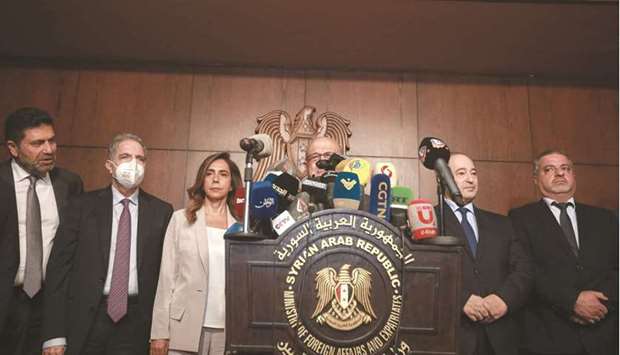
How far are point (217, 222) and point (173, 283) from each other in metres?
0.39

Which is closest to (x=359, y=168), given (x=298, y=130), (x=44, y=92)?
(x=298, y=130)

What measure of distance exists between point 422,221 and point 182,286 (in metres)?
1.36

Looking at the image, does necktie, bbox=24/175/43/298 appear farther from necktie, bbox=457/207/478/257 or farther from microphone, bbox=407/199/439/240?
necktie, bbox=457/207/478/257

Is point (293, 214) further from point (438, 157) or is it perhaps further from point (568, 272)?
point (568, 272)

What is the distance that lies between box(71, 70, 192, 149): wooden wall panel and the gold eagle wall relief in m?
0.63

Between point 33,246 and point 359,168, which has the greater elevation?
point 359,168

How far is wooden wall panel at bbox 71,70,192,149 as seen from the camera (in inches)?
169

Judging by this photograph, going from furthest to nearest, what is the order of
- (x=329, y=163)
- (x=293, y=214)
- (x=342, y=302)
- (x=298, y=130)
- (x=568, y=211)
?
1. (x=298, y=130)
2. (x=568, y=211)
3. (x=329, y=163)
4. (x=293, y=214)
5. (x=342, y=302)

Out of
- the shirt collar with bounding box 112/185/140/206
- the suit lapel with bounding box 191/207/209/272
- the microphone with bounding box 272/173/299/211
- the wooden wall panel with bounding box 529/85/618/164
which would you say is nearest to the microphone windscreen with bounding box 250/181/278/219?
the microphone with bounding box 272/173/299/211

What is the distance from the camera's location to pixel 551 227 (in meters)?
3.11

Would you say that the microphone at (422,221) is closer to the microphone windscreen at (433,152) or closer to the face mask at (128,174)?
the microphone windscreen at (433,152)

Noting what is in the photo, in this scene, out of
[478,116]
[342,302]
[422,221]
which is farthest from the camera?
[478,116]

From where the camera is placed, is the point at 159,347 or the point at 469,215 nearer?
the point at 159,347

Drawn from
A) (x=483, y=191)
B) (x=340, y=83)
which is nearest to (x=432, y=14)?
(x=340, y=83)
